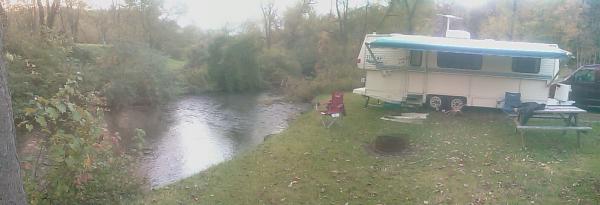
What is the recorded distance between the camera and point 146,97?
27797mm

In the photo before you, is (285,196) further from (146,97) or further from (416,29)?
(416,29)

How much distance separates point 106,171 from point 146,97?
21.4 m

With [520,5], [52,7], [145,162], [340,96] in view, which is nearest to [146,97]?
[52,7]

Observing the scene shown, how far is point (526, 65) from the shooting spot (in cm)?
1458

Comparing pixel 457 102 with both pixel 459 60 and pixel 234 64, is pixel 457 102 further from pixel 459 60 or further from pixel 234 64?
pixel 234 64

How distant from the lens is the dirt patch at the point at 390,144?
11.4m

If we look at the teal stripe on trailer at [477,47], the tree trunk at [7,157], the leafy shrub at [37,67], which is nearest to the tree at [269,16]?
the leafy shrub at [37,67]

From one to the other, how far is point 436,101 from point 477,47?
250cm

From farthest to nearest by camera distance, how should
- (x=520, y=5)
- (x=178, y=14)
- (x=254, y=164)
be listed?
(x=178, y=14), (x=520, y=5), (x=254, y=164)

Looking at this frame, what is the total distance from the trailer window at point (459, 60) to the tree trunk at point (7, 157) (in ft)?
43.4

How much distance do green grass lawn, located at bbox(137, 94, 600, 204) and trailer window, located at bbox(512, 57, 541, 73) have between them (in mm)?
2385

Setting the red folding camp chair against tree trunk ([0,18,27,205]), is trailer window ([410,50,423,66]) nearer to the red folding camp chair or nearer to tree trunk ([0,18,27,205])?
the red folding camp chair

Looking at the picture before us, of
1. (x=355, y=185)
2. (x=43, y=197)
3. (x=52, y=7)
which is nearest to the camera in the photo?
(x=43, y=197)

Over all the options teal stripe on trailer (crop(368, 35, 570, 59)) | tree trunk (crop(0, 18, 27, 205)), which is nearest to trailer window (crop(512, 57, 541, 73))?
teal stripe on trailer (crop(368, 35, 570, 59))
